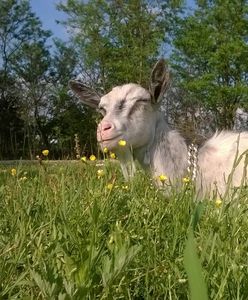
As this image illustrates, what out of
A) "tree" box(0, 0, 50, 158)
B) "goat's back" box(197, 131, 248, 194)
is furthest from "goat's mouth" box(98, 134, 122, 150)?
"tree" box(0, 0, 50, 158)

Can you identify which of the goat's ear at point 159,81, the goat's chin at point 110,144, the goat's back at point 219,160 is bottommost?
the goat's back at point 219,160

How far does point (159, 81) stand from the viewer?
229 inches

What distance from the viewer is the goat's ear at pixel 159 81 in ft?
19.0

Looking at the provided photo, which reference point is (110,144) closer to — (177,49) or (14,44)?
(177,49)

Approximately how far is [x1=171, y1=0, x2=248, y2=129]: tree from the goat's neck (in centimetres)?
2606

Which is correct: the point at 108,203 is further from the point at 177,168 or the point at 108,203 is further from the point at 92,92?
the point at 92,92

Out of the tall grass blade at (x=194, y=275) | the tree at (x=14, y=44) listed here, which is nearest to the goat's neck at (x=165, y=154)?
the tall grass blade at (x=194, y=275)

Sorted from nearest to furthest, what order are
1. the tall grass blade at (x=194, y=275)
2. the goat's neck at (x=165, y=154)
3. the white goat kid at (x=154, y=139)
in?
1. the tall grass blade at (x=194, y=275)
2. the white goat kid at (x=154, y=139)
3. the goat's neck at (x=165, y=154)

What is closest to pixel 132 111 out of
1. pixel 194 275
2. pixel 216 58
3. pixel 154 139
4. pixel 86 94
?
pixel 154 139

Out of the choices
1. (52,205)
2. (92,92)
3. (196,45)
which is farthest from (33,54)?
(52,205)

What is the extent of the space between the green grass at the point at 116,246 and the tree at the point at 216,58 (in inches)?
1126

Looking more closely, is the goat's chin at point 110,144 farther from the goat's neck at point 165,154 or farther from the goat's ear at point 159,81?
the goat's ear at point 159,81

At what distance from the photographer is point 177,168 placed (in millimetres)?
5293

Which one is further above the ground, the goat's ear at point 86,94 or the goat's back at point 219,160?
the goat's ear at point 86,94
